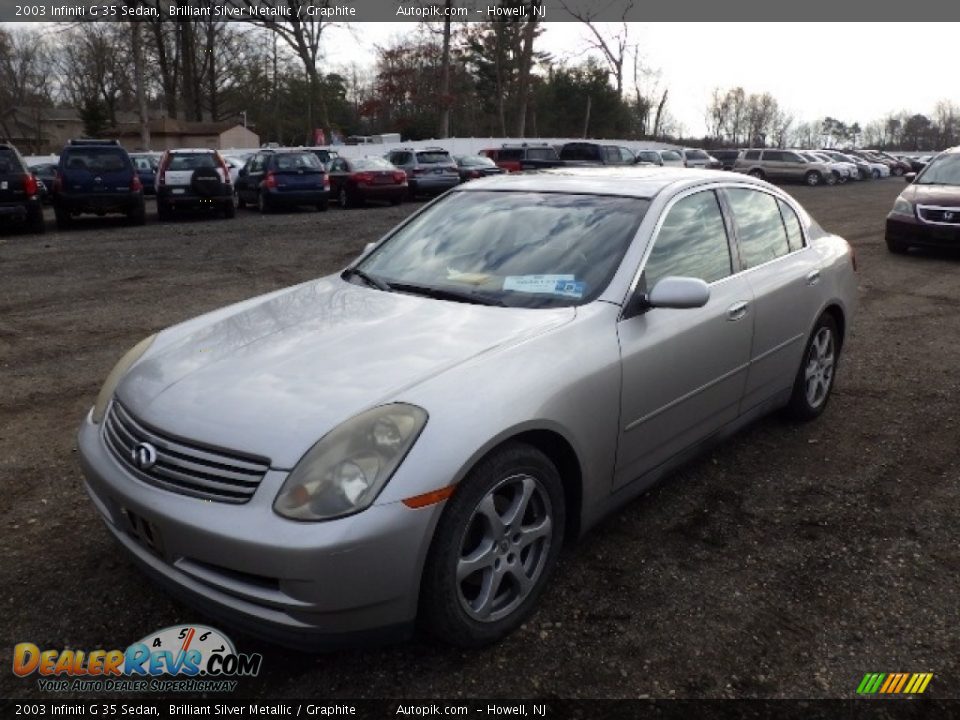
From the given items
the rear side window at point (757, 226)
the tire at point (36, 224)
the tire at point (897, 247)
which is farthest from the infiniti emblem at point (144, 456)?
the tire at point (36, 224)

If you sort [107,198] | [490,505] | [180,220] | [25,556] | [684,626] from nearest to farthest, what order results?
[490,505], [684,626], [25,556], [107,198], [180,220]

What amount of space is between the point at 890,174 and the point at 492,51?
27.3 metres

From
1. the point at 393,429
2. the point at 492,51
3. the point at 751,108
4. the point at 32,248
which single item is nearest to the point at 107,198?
the point at 32,248

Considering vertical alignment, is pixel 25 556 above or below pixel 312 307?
Answer: below

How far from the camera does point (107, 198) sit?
16.1 m

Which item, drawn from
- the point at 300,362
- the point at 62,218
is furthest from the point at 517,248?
the point at 62,218

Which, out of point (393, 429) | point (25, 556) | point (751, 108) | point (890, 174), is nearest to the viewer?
point (393, 429)

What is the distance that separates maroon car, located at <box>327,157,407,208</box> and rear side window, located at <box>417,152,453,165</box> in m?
1.98

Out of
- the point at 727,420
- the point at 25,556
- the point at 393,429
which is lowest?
the point at 25,556

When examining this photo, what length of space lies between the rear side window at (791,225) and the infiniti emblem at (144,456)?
144 inches

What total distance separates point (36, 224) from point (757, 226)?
48.6 ft

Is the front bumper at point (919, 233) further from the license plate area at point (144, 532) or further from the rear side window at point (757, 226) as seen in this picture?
the license plate area at point (144, 532)

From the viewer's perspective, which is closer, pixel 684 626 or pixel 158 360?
pixel 684 626

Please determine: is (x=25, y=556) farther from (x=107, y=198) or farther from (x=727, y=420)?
(x=107, y=198)
